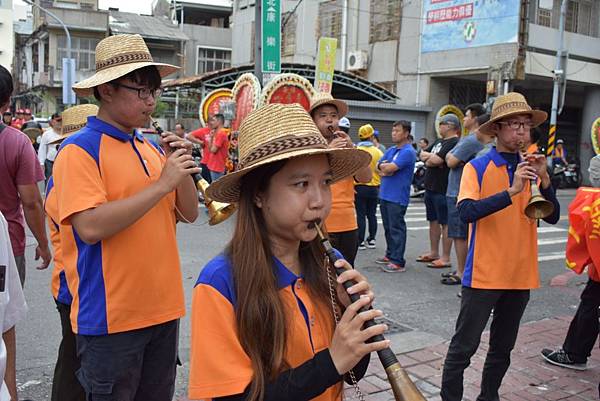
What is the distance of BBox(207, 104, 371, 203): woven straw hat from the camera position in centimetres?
171

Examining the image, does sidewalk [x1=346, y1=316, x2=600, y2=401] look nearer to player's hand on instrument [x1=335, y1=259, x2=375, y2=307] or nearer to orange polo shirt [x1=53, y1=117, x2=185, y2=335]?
orange polo shirt [x1=53, y1=117, x2=185, y2=335]

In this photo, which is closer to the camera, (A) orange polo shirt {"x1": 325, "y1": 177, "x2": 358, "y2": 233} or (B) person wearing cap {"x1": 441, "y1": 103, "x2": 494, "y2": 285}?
(A) orange polo shirt {"x1": 325, "y1": 177, "x2": 358, "y2": 233}

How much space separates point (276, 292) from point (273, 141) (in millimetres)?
452

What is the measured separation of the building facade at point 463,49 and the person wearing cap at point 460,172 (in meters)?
12.3

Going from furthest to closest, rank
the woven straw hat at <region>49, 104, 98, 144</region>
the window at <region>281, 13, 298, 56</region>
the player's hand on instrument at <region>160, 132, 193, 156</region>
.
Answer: the window at <region>281, 13, 298, 56</region> → the woven straw hat at <region>49, 104, 98, 144</region> → the player's hand on instrument at <region>160, 132, 193, 156</region>

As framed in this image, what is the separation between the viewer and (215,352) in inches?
65.4

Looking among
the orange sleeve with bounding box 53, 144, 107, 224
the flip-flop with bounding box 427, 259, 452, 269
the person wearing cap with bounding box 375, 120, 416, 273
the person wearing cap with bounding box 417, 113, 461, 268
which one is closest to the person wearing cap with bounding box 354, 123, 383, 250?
the person wearing cap with bounding box 375, 120, 416, 273

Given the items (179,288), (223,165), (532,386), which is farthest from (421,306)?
(223,165)

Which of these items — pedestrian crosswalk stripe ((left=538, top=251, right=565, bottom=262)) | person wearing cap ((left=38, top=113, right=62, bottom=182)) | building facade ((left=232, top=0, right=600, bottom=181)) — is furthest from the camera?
building facade ((left=232, top=0, right=600, bottom=181))

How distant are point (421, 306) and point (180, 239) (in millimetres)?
4190

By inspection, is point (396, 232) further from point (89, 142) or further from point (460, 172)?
point (89, 142)

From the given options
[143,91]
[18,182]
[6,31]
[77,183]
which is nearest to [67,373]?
[77,183]

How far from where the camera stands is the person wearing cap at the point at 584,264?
397cm

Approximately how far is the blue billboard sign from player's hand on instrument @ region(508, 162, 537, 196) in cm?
1628
